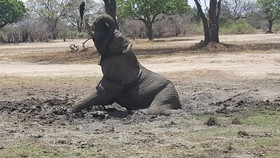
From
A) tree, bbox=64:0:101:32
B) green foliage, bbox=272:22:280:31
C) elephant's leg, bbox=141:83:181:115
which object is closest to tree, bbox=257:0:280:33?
green foliage, bbox=272:22:280:31

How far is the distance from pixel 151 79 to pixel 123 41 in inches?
39.8

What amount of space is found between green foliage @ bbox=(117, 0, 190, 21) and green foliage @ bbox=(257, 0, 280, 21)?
22.8 meters

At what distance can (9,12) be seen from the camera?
71.1 m

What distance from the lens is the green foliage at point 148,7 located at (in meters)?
49.3

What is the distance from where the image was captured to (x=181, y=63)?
71.1 ft

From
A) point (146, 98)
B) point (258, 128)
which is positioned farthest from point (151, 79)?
point (258, 128)

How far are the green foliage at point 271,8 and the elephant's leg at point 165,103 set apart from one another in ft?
208

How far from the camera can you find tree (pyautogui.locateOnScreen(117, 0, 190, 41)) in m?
49.4

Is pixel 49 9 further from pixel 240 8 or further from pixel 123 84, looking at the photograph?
pixel 123 84

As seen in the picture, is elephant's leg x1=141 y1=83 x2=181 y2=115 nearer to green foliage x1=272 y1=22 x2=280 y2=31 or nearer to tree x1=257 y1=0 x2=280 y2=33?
tree x1=257 y1=0 x2=280 y2=33

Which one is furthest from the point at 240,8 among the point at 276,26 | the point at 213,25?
the point at 213,25

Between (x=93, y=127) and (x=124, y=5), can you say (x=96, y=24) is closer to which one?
(x=93, y=127)

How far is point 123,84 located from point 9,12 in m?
64.2

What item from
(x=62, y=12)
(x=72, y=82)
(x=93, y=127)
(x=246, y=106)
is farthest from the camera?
(x=62, y=12)
